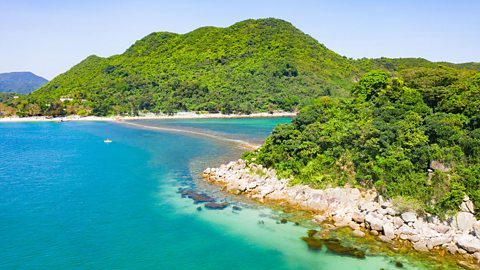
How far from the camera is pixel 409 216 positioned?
73.8 feet

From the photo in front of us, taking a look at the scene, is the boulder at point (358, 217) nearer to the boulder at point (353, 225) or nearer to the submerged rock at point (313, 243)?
the boulder at point (353, 225)

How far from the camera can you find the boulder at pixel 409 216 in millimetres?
22328

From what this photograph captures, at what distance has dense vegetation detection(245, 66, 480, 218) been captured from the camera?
24933 millimetres

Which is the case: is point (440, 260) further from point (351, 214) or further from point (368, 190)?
point (368, 190)

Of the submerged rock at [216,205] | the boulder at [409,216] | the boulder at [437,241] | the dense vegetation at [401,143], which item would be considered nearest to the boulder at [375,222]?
the boulder at [409,216]

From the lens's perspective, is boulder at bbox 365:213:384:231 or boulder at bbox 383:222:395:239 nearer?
boulder at bbox 383:222:395:239

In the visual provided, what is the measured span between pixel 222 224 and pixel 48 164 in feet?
97.6

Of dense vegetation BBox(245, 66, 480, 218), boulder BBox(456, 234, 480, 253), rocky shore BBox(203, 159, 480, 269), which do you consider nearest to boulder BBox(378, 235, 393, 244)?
rocky shore BBox(203, 159, 480, 269)

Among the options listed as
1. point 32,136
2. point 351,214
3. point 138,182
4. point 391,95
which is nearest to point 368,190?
point 351,214

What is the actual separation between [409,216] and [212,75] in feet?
413

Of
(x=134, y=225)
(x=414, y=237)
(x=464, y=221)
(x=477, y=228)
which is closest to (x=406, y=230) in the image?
(x=414, y=237)

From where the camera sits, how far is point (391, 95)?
36.9 m

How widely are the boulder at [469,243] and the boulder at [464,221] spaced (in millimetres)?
1168

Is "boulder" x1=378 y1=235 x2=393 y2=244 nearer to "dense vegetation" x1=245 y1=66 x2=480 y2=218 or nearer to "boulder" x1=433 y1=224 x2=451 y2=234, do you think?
"boulder" x1=433 y1=224 x2=451 y2=234
